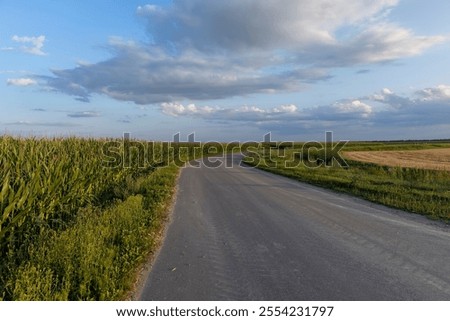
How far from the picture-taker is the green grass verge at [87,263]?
13.3 ft

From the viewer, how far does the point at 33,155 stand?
8344 millimetres

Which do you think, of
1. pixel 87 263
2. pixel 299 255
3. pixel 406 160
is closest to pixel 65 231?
pixel 87 263

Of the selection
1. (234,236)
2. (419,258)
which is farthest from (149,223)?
(419,258)

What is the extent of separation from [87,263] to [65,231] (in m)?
2.24

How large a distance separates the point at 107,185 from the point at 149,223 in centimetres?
640

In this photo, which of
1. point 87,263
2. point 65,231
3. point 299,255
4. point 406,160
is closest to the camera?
point 87,263

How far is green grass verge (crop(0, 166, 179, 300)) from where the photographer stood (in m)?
4.04

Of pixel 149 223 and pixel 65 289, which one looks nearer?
pixel 65 289

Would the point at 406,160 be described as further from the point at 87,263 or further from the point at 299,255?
the point at 87,263

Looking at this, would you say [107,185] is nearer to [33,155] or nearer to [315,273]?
[33,155]

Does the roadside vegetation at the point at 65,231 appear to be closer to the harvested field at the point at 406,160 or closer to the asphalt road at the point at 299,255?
the asphalt road at the point at 299,255

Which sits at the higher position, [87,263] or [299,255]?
[87,263]

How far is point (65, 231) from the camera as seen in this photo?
6457 millimetres
